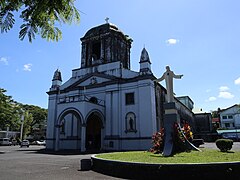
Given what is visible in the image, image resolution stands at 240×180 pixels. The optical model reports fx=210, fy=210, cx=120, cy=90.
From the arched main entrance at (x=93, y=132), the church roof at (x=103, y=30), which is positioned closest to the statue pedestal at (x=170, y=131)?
the arched main entrance at (x=93, y=132)

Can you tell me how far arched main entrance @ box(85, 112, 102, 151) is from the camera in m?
28.2

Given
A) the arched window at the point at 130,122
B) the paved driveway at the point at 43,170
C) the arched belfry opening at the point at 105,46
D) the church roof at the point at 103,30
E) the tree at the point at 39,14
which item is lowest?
the paved driveway at the point at 43,170

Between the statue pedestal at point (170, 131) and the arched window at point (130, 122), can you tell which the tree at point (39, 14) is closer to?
the statue pedestal at point (170, 131)

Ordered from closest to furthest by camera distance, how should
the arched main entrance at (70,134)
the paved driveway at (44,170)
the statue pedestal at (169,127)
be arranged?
the paved driveway at (44,170), the statue pedestal at (169,127), the arched main entrance at (70,134)

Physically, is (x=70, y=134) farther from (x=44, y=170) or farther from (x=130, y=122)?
(x=44, y=170)

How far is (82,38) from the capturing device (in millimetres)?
33562

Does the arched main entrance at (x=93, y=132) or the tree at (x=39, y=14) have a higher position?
the tree at (x=39, y=14)

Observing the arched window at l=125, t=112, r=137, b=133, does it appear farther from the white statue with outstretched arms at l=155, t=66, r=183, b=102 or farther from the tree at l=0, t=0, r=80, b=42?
the tree at l=0, t=0, r=80, b=42

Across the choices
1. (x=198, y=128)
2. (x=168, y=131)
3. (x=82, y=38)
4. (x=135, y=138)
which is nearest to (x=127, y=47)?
(x=82, y=38)

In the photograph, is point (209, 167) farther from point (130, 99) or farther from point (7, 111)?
point (7, 111)

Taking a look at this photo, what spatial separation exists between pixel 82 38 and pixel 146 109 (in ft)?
54.1

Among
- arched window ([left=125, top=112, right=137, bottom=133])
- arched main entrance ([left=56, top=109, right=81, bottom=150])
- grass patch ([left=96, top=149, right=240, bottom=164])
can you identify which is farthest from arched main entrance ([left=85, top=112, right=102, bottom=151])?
grass patch ([left=96, top=149, right=240, bottom=164])

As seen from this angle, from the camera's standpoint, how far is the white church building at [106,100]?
2492 centimetres

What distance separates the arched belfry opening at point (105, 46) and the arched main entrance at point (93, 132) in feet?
26.6
